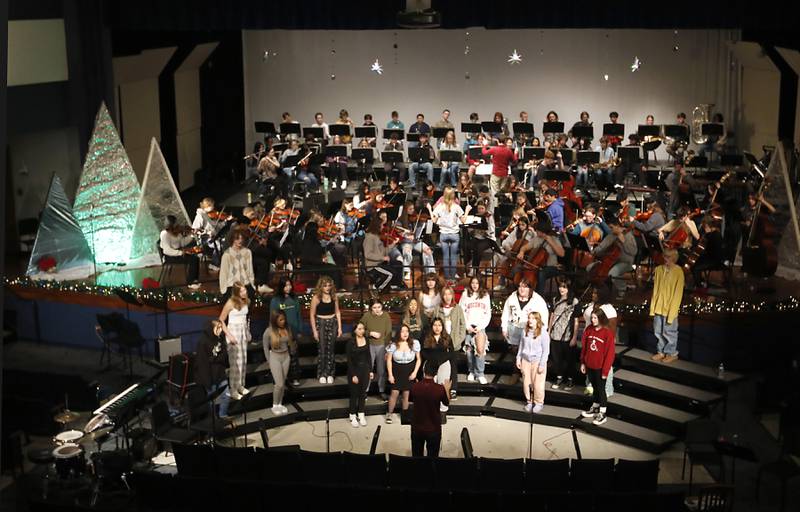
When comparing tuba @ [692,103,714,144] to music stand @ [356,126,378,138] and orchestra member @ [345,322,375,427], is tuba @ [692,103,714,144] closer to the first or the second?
music stand @ [356,126,378,138]

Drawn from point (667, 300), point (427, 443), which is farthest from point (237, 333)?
point (667, 300)

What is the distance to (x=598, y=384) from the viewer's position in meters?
12.7

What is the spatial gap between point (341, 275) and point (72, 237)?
4.17 meters

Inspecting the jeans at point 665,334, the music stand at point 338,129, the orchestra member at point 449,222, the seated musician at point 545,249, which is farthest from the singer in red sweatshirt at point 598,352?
the music stand at point 338,129

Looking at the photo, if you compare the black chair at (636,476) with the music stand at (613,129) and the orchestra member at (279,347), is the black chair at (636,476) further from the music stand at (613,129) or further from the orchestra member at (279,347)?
the music stand at (613,129)

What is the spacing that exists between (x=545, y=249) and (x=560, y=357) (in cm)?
153

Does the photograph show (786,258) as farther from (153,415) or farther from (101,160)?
(101,160)

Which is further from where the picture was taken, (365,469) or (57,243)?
(57,243)

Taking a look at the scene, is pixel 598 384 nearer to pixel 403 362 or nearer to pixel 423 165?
pixel 403 362

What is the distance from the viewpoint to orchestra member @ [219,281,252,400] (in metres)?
12.9

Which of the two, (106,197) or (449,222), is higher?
(106,197)

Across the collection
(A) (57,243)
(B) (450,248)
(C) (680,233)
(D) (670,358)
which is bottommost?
(D) (670,358)

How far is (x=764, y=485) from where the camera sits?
37.9 ft

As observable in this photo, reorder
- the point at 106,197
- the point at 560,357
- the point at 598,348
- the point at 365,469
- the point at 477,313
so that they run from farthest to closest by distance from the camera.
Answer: the point at 106,197
the point at 560,357
the point at 477,313
the point at 598,348
the point at 365,469
